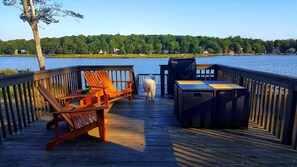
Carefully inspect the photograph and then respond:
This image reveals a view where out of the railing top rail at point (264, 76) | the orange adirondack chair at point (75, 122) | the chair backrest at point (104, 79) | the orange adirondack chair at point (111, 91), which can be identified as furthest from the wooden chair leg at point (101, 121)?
the railing top rail at point (264, 76)

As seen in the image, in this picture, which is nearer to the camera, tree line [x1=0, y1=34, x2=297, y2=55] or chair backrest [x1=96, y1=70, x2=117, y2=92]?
chair backrest [x1=96, y1=70, x2=117, y2=92]

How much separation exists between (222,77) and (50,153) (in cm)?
440

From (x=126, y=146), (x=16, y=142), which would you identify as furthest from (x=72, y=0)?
(x=126, y=146)

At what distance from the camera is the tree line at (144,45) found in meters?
39.0

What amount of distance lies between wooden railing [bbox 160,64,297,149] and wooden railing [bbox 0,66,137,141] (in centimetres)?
337

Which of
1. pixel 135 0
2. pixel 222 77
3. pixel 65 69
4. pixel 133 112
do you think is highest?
pixel 135 0

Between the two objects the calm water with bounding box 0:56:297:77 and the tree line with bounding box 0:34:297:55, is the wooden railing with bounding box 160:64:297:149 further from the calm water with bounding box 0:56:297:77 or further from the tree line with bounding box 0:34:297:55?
the tree line with bounding box 0:34:297:55

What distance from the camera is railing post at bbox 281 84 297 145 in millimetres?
2311

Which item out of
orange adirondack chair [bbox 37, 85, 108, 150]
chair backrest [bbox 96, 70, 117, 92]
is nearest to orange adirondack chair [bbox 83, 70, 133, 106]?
chair backrest [bbox 96, 70, 117, 92]

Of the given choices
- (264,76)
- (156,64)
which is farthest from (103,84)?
(156,64)

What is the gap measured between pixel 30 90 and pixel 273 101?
4019mm

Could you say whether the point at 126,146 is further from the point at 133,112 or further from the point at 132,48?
the point at 132,48

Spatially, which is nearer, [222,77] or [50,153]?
[50,153]

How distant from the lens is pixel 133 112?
4.12m
